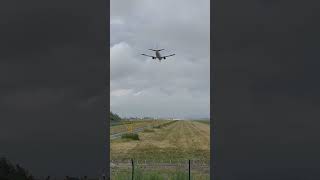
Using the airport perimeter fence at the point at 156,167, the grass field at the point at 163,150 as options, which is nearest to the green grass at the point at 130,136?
the grass field at the point at 163,150

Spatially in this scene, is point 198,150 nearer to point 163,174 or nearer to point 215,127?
point 163,174

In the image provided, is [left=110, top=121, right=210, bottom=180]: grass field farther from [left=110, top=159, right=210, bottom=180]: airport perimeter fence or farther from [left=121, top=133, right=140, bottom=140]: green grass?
[left=121, top=133, right=140, bottom=140]: green grass

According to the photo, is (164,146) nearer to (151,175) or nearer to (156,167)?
(156,167)

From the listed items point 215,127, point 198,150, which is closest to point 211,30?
point 215,127

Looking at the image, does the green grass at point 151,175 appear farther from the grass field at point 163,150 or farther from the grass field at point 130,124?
the grass field at point 130,124
